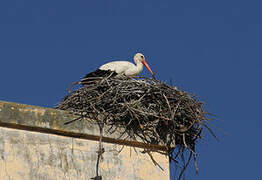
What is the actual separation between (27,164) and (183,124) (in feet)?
8.46

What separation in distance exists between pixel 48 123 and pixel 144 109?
4.93 ft

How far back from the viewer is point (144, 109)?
9367mm

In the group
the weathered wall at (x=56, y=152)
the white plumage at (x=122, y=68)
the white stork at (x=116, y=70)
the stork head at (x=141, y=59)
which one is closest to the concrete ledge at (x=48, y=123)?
the weathered wall at (x=56, y=152)

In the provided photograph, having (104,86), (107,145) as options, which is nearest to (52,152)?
(107,145)

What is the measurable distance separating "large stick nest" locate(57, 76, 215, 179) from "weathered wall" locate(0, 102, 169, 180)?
272mm

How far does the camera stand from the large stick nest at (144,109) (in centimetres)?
909

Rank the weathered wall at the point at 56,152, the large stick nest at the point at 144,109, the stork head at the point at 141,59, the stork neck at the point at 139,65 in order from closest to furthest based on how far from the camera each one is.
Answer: the weathered wall at the point at 56,152 < the large stick nest at the point at 144,109 < the stork neck at the point at 139,65 < the stork head at the point at 141,59

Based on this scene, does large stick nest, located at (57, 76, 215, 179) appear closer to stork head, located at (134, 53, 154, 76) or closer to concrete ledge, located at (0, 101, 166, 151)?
concrete ledge, located at (0, 101, 166, 151)

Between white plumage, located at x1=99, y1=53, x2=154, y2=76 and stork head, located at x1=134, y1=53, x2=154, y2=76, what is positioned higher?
stork head, located at x1=134, y1=53, x2=154, y2=76

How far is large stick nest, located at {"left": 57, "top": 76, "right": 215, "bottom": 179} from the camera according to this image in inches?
358

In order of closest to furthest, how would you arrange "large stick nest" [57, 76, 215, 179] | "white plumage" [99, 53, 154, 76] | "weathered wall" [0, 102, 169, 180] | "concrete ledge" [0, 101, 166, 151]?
"weathered wall" [0, 102, 169, 180]
"concrete ledge" [0, 101, 166, 151]
"large stick nest" [57, 76, 215, 179]
"white plumage" [99, 53, 154, 76]

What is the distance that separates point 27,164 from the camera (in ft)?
26.2

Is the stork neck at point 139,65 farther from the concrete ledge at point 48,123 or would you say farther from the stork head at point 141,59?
the concrete ledge at point 48,123

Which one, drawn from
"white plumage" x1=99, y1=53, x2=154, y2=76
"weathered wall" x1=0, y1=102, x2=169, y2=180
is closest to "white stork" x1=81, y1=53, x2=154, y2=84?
"white plumage" x1=99, y1=53, x2=154, y2=76
